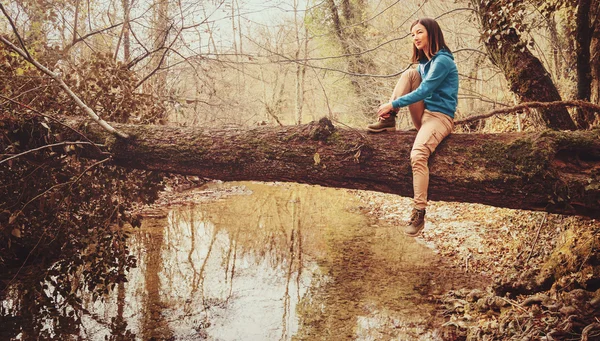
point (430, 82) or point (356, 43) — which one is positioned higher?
point (356, 43)

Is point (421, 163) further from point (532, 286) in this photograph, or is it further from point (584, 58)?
point (584, 58)

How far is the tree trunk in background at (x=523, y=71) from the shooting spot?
15.8 feet

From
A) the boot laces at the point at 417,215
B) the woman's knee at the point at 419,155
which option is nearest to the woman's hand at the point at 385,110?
the woman's knee at the point at 419,155

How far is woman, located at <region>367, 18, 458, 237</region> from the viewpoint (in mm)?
3375

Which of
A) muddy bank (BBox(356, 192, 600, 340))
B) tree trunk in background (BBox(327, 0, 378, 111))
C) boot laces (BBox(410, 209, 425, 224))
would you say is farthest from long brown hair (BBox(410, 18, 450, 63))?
tree trunk in background (BBox(327, 0, 378, 111))

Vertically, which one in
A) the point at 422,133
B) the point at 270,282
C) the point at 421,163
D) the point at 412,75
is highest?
the point at 412,75

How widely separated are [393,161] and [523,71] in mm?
2469

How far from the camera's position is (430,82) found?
3414mm

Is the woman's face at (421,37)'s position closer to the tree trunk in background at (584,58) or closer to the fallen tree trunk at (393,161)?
the fallen tree trunk at (393,161)

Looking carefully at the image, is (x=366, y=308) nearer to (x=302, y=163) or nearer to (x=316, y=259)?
(x=316, y=259)

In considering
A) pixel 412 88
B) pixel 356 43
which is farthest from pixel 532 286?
pixel 356 43

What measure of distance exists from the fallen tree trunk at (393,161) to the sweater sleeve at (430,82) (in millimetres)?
370

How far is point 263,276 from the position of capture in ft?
21.2

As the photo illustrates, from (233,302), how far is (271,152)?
2.55 metres
